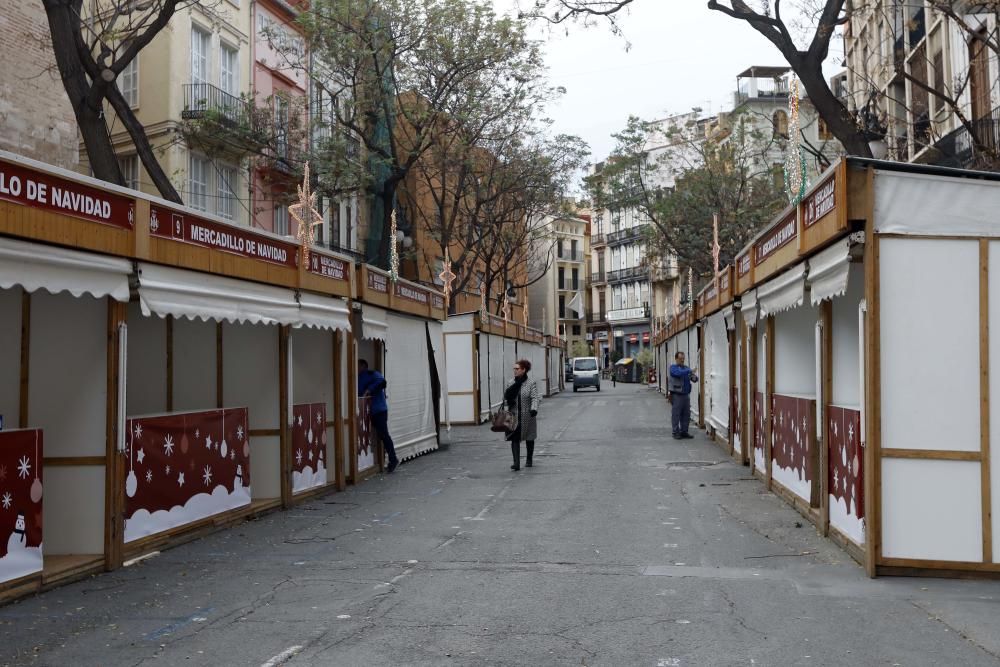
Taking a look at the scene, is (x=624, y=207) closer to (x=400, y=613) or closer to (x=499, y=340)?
(x=499, y=340)

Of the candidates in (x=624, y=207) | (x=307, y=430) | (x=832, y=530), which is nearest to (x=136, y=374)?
(x=307, y=430)

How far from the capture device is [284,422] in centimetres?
1208

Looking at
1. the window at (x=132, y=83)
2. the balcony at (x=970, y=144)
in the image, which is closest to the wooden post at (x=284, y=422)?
the balcony at (x=970, y=144)

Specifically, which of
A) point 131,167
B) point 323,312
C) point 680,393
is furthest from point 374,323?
point 131,167

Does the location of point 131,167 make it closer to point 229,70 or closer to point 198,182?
point 198,182

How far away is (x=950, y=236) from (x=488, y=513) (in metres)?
5.89

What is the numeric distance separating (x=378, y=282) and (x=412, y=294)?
2.38 metres

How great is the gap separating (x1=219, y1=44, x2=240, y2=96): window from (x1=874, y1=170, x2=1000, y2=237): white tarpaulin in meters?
25.4

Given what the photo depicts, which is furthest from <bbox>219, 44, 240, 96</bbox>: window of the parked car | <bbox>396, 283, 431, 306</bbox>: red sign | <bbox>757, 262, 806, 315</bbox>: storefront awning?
the parked car

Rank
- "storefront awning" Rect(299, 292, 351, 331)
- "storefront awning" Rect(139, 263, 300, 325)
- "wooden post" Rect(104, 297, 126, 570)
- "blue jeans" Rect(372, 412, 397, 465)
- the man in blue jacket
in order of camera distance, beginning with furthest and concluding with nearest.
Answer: the man in blue jacket
"blue jeans" Rect(372, 412, 397, 465)
"storefront awning" Rect(299, 292, 351, 331)
"storefront awning" Rect(139, 263, 300, 325)
"wooden post" Rect(104, 297, 126, 570)

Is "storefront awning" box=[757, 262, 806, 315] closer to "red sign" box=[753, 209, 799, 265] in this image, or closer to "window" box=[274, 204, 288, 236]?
"red sign" box=[753, 209, 799, 265]

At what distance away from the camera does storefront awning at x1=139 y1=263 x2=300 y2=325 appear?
28.2ft

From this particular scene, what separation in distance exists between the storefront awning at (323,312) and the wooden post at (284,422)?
12.4 inches

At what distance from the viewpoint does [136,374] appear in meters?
10.7
